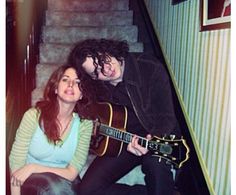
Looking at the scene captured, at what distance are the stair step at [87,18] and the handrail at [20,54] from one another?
4 centimetres

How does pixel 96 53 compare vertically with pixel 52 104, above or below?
above

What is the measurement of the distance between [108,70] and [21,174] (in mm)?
394

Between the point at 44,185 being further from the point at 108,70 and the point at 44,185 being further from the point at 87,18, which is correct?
the point at 87,18

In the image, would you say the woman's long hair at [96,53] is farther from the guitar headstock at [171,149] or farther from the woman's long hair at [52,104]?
the guitar headstock at [171,149]

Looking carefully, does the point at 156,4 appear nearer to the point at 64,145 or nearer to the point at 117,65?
the point at 117,65

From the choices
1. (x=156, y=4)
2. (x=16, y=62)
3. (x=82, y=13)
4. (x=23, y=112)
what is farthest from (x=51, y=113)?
(x=156, y=4)

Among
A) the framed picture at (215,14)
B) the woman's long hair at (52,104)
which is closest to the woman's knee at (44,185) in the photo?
the woman's long hair at (52,104)

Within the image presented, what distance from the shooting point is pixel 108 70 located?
1138 millimetres

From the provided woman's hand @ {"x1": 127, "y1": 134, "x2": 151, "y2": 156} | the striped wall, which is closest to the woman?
woman's hand @ {"x1": 127, "y1": 134, "x2": 151, "y2": 156}

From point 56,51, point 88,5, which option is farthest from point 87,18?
point 56,51

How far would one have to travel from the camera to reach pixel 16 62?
111 cm

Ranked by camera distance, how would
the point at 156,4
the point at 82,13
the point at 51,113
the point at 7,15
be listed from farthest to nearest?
the point at 156,4
the point at 82,13
the point at 51,113
the point at 7,15

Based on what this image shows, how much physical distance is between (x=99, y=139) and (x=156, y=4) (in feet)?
2.13

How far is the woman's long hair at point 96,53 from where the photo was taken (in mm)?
1104
